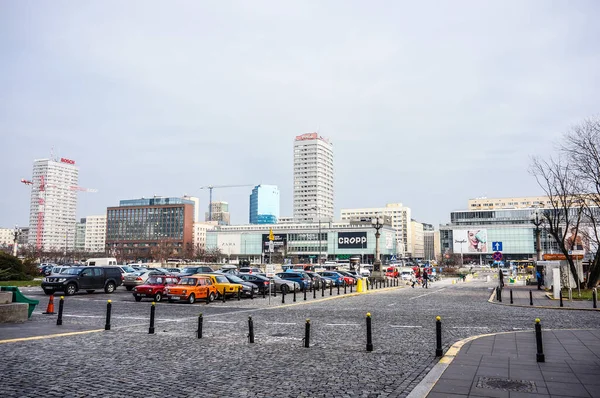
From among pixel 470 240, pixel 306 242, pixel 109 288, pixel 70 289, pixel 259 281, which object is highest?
pixel 470 240

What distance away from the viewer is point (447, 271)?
10056 cm

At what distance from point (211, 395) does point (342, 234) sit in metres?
156

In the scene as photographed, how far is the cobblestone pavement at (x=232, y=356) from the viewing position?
308 inches

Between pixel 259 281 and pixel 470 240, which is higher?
pixel 470 240

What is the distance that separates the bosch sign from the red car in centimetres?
13235

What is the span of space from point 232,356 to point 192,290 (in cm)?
1563

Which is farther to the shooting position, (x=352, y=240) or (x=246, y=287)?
(x=352, y=240)

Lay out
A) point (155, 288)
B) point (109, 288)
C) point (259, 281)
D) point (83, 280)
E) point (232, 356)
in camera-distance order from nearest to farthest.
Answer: point (232, 356) → point (155, 288) → point (83, 280) → point (109, 288) → point (259, 281)

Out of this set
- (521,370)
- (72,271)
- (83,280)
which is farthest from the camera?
(72,271)

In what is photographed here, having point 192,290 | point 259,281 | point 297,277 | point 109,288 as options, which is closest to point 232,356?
point 192,290

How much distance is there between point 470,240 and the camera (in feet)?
507

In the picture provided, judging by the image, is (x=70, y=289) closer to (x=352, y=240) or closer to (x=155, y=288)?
(x=155, y=288)

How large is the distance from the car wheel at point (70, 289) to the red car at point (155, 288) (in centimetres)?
513

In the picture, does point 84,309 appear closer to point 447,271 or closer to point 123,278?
point 123,278
